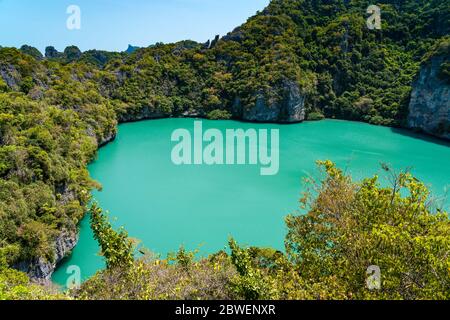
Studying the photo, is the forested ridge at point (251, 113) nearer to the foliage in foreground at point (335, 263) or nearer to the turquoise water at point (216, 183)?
the foliage in foreground at point (335, 263)

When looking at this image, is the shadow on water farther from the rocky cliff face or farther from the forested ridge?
the forested ridge

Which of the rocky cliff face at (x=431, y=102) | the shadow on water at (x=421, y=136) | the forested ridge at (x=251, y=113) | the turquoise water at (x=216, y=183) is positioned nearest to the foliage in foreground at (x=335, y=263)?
the forested ridge at (x=251, y=113)

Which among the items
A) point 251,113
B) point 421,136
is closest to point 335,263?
point 421,136

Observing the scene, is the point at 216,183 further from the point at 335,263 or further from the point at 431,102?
the point at 431,102

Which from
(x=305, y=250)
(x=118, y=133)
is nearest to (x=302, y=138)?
(x=118, y=133)

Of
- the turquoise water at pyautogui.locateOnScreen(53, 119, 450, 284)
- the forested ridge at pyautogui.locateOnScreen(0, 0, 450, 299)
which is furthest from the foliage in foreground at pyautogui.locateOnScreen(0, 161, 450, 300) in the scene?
the turquoise water at pyautogui.locateOnScreen(53, 119, 450, 284)

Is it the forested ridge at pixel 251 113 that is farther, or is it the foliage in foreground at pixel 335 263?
the forested ridge at pixel 251 113
